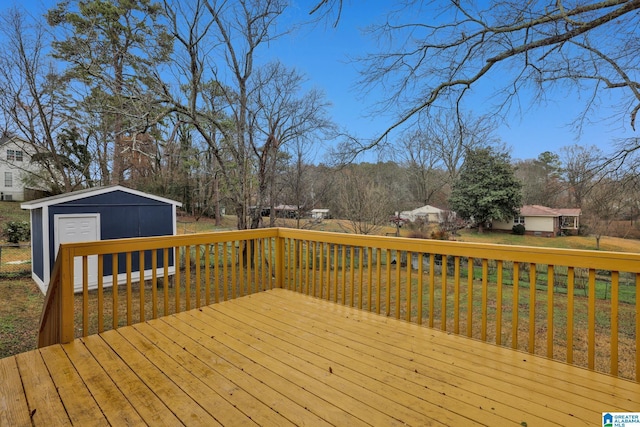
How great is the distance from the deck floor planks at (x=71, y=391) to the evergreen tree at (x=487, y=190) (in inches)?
271

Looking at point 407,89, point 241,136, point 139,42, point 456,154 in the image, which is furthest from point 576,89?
point 139,42

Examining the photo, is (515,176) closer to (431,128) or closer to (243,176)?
(431,128)

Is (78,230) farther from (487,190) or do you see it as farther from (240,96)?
(487,190)

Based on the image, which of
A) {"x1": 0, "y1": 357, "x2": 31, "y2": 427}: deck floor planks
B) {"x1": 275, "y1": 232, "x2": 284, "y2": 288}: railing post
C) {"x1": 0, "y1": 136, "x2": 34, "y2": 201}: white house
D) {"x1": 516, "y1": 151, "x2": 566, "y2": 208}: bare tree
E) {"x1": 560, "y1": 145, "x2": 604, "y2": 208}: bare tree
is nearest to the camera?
{"x1": 0, "y1": 357, "x2": 31, "y2": 427}: deck floor planks

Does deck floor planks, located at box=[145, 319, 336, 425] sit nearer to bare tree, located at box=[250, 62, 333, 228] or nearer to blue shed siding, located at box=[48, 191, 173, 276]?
blue shed siding, located at box=[48, 191, 173, 276]

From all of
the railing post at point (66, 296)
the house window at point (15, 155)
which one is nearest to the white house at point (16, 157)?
the house window at point (15, 155)

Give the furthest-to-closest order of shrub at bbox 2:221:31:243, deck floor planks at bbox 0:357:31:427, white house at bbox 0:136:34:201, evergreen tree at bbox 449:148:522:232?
white house at bbox 0:136:34:201
shrub at bbox 2:221:31:243
evergreen tree at bbox 449:148:522:232
deck floor planks at bbox 0:357:31:427

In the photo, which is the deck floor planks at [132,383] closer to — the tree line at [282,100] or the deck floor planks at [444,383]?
the deck floor planks at [444,383]

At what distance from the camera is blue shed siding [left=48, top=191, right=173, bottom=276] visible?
544 cm

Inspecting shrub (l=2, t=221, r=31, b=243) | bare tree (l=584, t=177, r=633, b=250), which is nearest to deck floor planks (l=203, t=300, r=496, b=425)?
bare tree (l=584, t=177, r=633, b=250)

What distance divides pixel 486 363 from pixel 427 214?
20.6 ft

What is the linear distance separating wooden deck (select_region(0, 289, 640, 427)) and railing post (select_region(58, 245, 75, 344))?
0.10 metres

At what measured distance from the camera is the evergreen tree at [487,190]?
6.67 metres

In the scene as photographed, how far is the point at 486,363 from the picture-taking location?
1901 millimetres
